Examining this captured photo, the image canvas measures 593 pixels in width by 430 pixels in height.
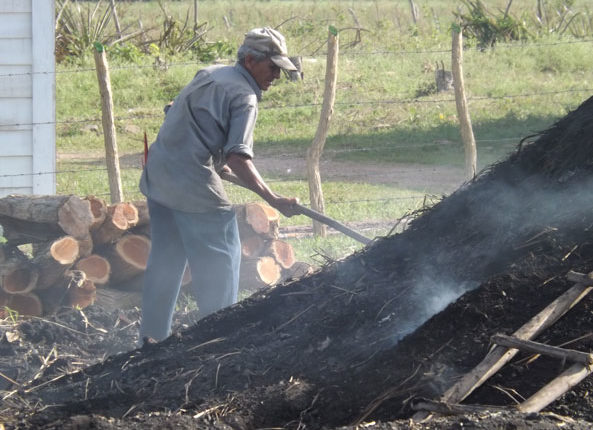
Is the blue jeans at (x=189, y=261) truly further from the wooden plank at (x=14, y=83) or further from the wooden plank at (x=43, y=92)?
the wooden plank at (x=14, y=83)

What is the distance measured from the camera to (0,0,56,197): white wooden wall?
835cm

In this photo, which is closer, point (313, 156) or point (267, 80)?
point (267, 80)

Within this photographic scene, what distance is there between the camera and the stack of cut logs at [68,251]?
6.32 meters

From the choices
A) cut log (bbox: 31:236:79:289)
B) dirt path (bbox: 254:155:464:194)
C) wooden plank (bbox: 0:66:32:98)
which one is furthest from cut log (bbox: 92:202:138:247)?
dirt path (bbox: 254:155:464:194)

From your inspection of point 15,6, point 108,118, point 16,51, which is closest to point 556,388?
point 108,118

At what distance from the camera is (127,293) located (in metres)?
6.69

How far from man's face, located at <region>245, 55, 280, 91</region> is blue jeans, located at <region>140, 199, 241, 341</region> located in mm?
814

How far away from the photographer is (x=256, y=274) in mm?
6914

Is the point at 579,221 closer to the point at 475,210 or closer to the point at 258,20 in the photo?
the point at 475,210

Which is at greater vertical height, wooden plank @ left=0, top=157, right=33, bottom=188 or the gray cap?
the gray cap

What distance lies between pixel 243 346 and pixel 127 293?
2.38m

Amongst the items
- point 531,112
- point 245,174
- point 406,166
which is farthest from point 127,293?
point 531,112

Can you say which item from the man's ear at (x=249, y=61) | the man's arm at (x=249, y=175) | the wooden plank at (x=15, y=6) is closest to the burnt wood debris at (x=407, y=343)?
the man's arm at (x=249, y=175)

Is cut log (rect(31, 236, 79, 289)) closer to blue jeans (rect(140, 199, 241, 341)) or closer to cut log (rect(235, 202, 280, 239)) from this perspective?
blue jeans (rect(140, 199, 241, 341))
